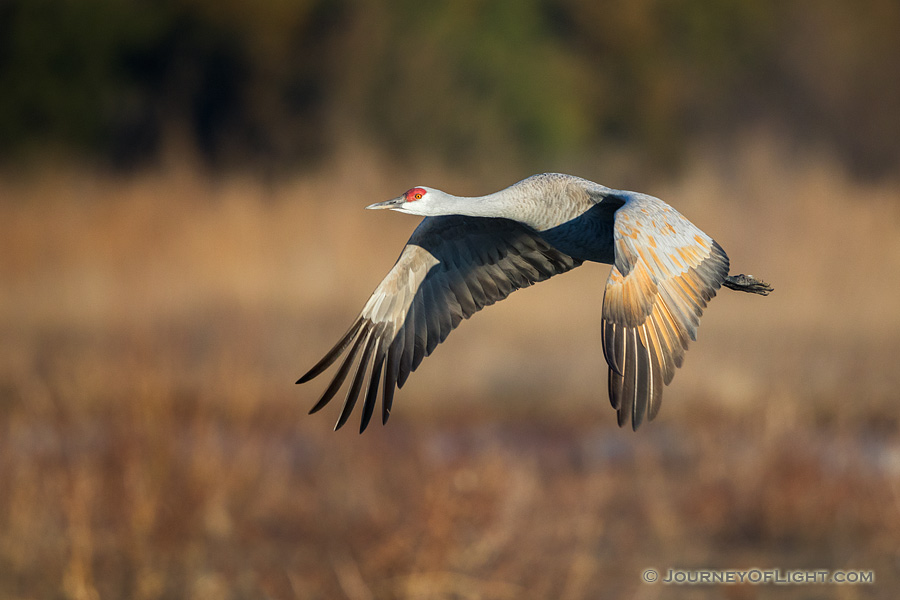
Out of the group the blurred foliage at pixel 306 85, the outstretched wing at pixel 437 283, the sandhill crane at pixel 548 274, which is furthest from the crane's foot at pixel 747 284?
the blurred foliage at pixel 306 85

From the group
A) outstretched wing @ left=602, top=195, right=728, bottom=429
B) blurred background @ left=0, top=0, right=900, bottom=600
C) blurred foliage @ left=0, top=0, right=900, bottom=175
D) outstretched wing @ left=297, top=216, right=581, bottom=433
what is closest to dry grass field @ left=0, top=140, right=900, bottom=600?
blurred background @ left=0, top=0, right=900, bottom=600

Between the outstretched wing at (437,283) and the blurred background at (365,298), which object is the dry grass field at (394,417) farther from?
the outstretched wing at (437,283)

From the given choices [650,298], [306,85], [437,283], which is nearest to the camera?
[650,298]

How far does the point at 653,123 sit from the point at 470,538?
1743 centimetres

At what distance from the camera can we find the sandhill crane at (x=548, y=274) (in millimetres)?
4133

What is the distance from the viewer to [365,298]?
13.9 metres

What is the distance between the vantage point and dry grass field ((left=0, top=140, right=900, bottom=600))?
9.22 meters

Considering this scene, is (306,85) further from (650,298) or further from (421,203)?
(650,298)

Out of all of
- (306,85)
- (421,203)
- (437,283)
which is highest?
(306,85)

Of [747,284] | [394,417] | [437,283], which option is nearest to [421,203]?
[437,283]

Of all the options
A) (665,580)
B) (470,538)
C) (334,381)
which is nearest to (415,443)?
(470,538)

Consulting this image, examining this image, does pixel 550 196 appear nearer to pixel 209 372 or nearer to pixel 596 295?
pixel 209 372

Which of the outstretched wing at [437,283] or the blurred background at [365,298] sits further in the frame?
the blurred background at [365,298]

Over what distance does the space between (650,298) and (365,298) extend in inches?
385
